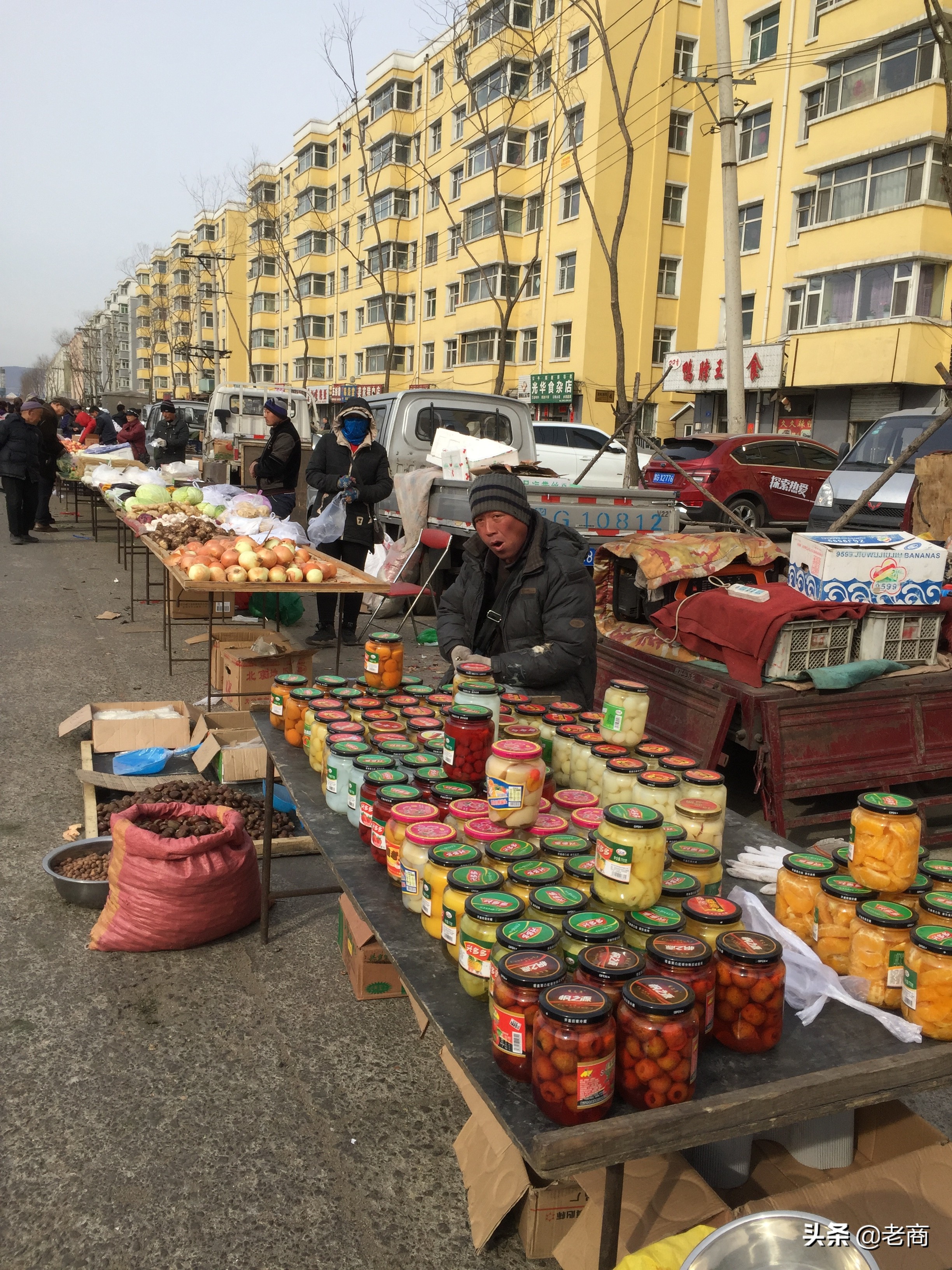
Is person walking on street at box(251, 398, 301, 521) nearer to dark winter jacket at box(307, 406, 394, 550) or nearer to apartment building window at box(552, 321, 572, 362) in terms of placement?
dark winter jacket at box(307, 406, 394, 550)

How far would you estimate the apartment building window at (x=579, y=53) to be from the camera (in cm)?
2900

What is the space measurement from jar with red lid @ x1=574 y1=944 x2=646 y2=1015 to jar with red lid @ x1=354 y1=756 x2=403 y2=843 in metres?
0.91

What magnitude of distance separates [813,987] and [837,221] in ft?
84.0

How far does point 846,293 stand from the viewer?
2319 centimetres

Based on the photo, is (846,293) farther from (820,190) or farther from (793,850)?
(793,850)

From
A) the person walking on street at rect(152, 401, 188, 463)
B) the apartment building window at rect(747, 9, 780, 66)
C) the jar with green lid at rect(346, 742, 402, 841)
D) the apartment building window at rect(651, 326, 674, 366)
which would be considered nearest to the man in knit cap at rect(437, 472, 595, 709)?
the jar with green lid at rect(346, 742, 402, 841)

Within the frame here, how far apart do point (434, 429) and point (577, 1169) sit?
901 centimetres

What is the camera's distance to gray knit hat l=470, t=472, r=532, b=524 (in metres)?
4.09

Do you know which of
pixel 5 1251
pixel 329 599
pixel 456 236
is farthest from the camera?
pixel 456 236

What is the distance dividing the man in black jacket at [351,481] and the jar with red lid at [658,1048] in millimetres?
6952

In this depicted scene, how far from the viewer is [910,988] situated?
1895 mm

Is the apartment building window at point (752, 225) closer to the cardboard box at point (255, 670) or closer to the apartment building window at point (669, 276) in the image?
the apartment building window at point (669, 276)

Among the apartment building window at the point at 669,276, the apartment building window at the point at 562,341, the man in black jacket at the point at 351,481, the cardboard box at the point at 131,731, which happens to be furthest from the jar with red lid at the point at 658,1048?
the apartment building window at the point at 669,276

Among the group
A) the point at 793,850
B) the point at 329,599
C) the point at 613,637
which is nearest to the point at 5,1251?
the point at 793,850
